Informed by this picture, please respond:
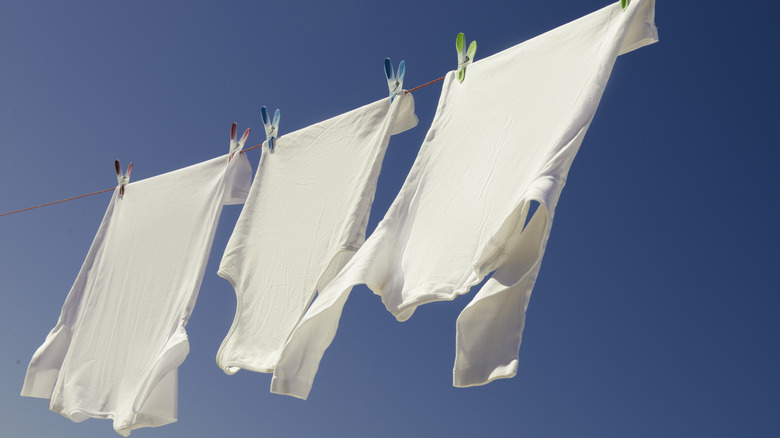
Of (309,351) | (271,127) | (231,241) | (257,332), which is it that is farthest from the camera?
(271,127)

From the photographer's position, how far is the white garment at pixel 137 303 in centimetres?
218

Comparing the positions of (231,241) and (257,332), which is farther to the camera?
(231,241)

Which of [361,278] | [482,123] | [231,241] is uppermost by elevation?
[482,123]

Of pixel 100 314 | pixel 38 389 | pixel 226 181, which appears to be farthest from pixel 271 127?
pixel 38 389

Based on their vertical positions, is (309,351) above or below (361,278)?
below

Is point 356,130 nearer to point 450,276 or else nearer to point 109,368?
point 450,276

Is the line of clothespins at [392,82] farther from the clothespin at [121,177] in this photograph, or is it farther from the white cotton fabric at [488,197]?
the clothespin at [121,177]

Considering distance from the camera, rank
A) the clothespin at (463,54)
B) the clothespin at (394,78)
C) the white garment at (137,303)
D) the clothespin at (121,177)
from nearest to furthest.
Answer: the clothespin at (463,54) < the clothespin at (394,78) < the white garment at (137,303) < the clothespin at (121,177)

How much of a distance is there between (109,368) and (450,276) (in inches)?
49.3

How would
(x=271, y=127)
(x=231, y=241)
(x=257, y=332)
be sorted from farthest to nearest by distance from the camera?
1. (x=271, y=127)
2. (x=231, y=241)
3. (x=257, y=332)

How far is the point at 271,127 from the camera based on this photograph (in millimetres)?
2324

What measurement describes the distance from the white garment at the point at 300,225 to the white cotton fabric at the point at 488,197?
0.19m

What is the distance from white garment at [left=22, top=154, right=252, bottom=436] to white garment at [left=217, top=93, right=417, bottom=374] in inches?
7.5

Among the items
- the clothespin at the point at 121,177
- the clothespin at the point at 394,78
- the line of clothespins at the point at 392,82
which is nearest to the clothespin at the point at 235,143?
the line of clothespins at the point at 392,82
